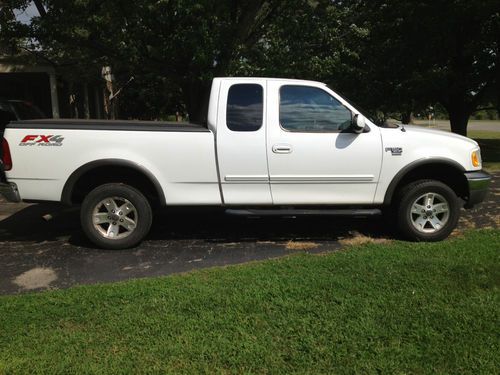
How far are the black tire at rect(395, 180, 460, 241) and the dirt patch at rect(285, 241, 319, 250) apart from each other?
103cm

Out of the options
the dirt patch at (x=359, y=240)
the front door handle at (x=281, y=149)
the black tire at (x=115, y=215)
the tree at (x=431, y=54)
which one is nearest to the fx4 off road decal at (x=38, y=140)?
the black tire at (x=115, y=215)

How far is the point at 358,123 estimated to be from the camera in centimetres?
547

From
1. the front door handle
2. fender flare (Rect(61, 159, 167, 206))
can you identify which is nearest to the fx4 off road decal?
fender flare (Rect(61, 159, 167, 206))

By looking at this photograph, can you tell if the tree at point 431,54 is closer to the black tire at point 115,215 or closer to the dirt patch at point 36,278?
the black tire at point 115,215

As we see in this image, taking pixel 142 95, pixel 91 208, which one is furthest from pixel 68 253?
pixel 142 95

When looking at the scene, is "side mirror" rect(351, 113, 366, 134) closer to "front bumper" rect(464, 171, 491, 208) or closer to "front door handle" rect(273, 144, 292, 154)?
"front door handle" rect(273, 144, 292, 154)

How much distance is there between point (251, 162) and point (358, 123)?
1.23 metres

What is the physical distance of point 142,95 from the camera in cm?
2894

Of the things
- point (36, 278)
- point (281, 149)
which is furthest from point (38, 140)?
point (281, 149)

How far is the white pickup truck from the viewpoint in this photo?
18.0ft

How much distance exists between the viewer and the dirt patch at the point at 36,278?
4652 millimetres

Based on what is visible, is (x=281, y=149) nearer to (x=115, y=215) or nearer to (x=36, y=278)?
(x=115, y=215)

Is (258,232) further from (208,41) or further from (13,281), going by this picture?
(208,41)

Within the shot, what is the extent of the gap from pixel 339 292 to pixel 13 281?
3.02m
